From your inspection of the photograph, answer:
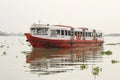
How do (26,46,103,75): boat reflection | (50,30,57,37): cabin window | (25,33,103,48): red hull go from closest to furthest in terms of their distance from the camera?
(26,46,103,75): boat reflection < (25,33,103,48): red hull < (50,30,57,37): cabin window

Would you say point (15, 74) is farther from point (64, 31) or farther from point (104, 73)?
point (64, 31)

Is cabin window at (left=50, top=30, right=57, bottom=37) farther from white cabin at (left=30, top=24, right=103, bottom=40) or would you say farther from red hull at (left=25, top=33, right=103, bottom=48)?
red hull at (left=25, top=33, right=103, bottom=48)

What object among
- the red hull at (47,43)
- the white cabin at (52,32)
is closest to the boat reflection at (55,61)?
the red hull at (47,43)

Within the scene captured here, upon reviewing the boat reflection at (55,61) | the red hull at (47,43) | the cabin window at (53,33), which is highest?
the cabin window at (53,33)

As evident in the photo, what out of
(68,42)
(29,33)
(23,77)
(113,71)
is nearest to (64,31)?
(68,42)

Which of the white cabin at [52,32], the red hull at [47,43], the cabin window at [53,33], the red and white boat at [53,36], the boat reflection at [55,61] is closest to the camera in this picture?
the boat reflection at [55,61]

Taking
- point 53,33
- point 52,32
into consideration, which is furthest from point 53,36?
point 52,32

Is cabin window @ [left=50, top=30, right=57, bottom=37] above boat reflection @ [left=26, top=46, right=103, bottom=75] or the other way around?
above

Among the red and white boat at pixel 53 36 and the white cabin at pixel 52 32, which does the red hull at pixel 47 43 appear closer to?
the red and white boat at pixel 53 36

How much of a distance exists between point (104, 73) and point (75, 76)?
266 centimetres

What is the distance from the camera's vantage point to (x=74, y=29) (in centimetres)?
5962

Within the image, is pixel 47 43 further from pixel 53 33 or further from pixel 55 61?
pixel 55 61

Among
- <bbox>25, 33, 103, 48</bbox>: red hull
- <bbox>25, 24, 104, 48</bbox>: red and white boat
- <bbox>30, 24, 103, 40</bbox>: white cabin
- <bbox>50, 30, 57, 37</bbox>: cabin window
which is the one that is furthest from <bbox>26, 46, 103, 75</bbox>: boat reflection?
<bbox>50, 30, 57, 37</bbox>: cabin window

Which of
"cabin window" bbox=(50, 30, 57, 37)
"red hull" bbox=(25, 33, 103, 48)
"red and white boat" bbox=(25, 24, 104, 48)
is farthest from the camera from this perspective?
"cabin window" bbox=(50, 30, 57, 37)
